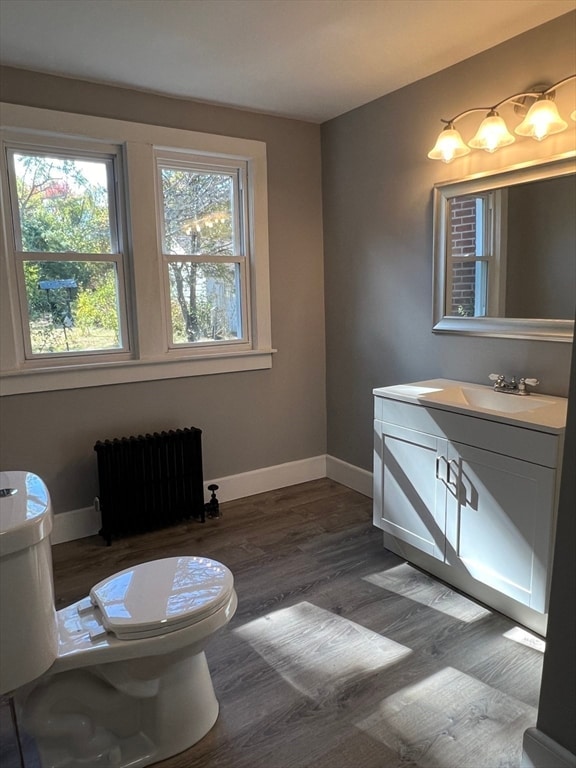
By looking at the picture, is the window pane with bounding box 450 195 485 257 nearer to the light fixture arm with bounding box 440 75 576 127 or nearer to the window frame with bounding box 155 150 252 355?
the light fixture arm with bounding box 440 75 576 127

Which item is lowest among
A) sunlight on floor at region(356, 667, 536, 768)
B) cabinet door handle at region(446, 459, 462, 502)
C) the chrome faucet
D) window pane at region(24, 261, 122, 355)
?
sunlight on floor at region(356, 667, 536, 768)

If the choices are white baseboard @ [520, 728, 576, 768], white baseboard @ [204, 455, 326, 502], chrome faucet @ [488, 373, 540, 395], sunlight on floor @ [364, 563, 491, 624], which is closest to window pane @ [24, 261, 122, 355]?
white baseboard @ [204, 455, 326, 502]

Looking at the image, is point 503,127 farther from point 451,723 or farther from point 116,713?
point 116,713

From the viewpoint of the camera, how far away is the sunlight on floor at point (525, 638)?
1986 millimetres

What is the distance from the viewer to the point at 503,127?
2316 mm

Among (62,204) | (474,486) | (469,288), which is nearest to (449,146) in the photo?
(469,288)

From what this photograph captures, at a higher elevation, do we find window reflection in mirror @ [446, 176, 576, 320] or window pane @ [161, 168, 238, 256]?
window pane @ [161, 168, 238, 256]

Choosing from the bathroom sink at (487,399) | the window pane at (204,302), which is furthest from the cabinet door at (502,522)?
the window pane at (204,302)

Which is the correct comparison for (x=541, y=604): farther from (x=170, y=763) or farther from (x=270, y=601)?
(x=170, y=763)

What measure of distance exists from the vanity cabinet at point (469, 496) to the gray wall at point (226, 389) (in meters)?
1.06

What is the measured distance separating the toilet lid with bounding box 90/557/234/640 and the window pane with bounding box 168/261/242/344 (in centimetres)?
173

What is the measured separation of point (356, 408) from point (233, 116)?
6.31 ft

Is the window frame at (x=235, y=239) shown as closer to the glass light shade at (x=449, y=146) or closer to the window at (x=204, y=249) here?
the window at (x=204, y=249)

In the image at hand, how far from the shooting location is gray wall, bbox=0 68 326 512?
9.02 feet
